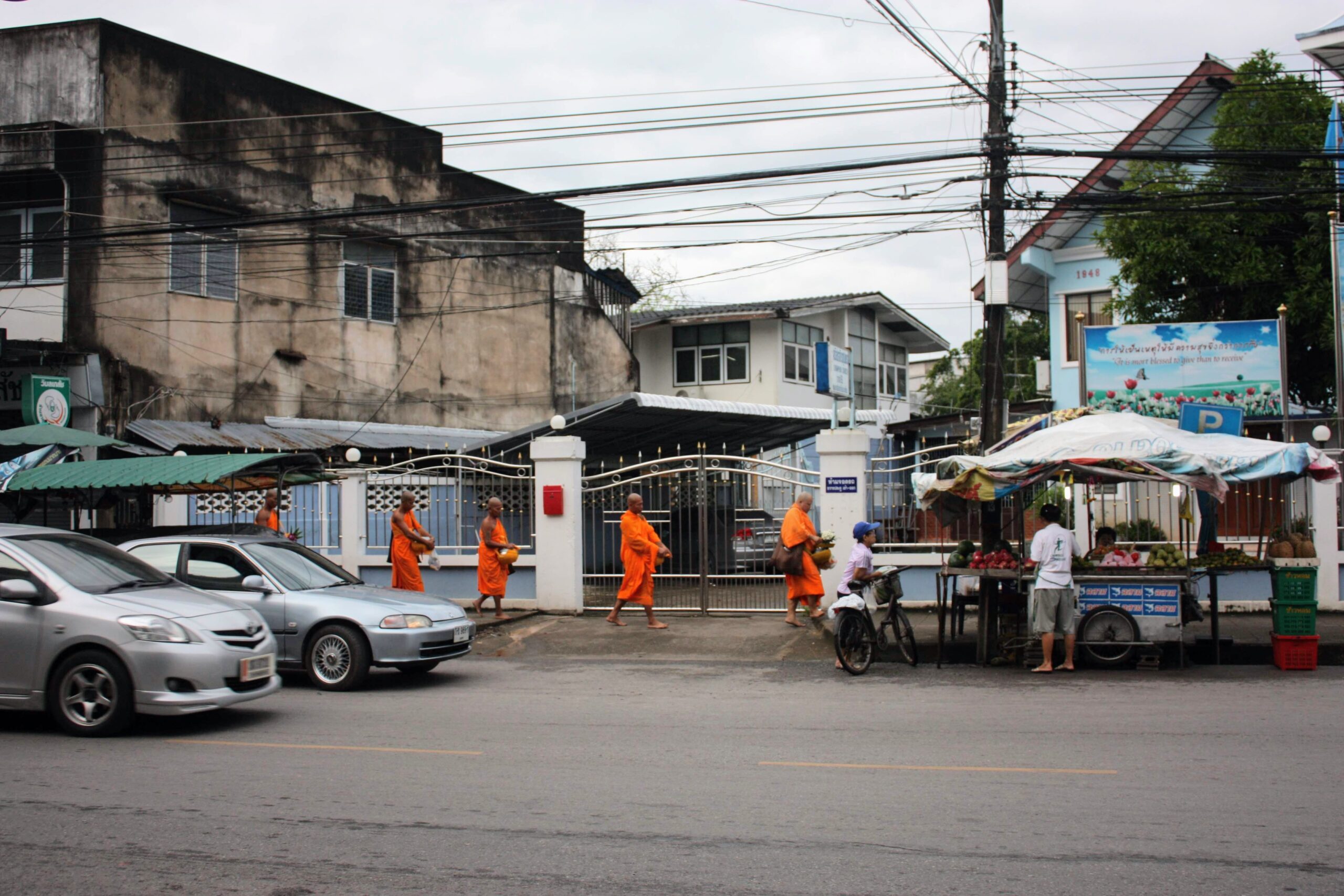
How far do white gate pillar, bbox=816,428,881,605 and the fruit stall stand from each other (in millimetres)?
2776

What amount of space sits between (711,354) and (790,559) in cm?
1873

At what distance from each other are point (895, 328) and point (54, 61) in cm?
2413

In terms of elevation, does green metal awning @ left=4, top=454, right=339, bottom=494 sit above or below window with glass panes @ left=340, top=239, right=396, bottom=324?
below

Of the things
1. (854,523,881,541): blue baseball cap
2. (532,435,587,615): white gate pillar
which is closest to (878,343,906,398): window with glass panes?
(532,435,587,615): white gate pillar

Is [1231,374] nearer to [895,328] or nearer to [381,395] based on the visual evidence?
[381,395]

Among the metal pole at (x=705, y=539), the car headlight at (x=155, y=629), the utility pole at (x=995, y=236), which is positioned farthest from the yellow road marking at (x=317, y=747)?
the utility pole at (x=995, y=236)

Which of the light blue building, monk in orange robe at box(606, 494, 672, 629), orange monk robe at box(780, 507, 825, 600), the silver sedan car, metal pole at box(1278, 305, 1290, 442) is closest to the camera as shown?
the silver sedan car

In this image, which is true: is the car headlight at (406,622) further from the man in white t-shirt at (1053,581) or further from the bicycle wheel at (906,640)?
the man in white t-shirt at (1053,581)

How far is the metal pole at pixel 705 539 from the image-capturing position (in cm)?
1563

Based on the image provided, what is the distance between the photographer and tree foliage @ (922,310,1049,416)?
4612 cm

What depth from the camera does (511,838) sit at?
579cm

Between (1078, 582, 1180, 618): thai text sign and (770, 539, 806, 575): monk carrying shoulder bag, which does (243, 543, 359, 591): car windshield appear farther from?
(1078, 582, 1180, 618): thai text sign

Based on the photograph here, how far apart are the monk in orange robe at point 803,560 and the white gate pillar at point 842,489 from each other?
547 millimetres

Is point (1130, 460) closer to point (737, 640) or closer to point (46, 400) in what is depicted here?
point (737, 640)
